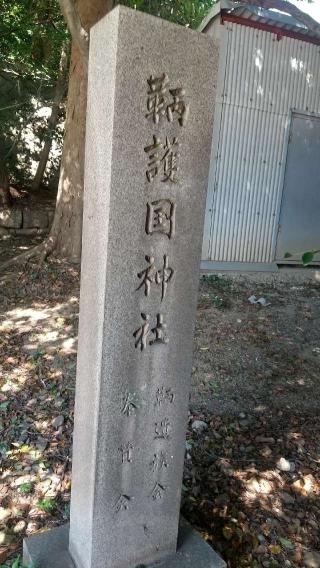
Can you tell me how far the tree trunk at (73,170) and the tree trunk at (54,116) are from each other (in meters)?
3.36

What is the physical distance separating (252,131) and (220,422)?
17.8 ft

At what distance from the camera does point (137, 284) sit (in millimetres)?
1985

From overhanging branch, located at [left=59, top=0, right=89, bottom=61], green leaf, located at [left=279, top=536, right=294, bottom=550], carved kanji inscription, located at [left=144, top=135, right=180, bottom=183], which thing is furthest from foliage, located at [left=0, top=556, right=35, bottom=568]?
overhanging branch, located at [left=59, top=0, right=89, bottom=61]

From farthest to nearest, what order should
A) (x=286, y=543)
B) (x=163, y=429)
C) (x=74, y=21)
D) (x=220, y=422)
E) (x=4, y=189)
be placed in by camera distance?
1. (x=4, y=189)
2. (x=74, y=21)
3. (x=220, y=422)
4. (x=286, y=543)
5. (x=163, y=429)

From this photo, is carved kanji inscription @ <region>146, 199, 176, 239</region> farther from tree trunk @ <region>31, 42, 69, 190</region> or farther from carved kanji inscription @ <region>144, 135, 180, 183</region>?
tree trunk @ <region>31, 42, 69, 190</region>

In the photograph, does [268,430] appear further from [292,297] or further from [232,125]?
[232,125]

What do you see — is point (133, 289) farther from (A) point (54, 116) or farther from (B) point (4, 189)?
(A) point (54, 116)

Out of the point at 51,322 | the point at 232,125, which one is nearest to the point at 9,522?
the point at 51,322

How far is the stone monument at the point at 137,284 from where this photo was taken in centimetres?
181

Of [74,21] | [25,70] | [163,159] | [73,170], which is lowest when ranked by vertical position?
[163,159]

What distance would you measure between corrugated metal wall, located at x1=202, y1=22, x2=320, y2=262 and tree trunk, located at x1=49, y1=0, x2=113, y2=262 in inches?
85.0

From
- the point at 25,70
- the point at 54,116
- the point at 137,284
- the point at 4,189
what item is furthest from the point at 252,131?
the point at 137,284

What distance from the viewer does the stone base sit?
93.0 inches

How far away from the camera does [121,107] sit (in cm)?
177
